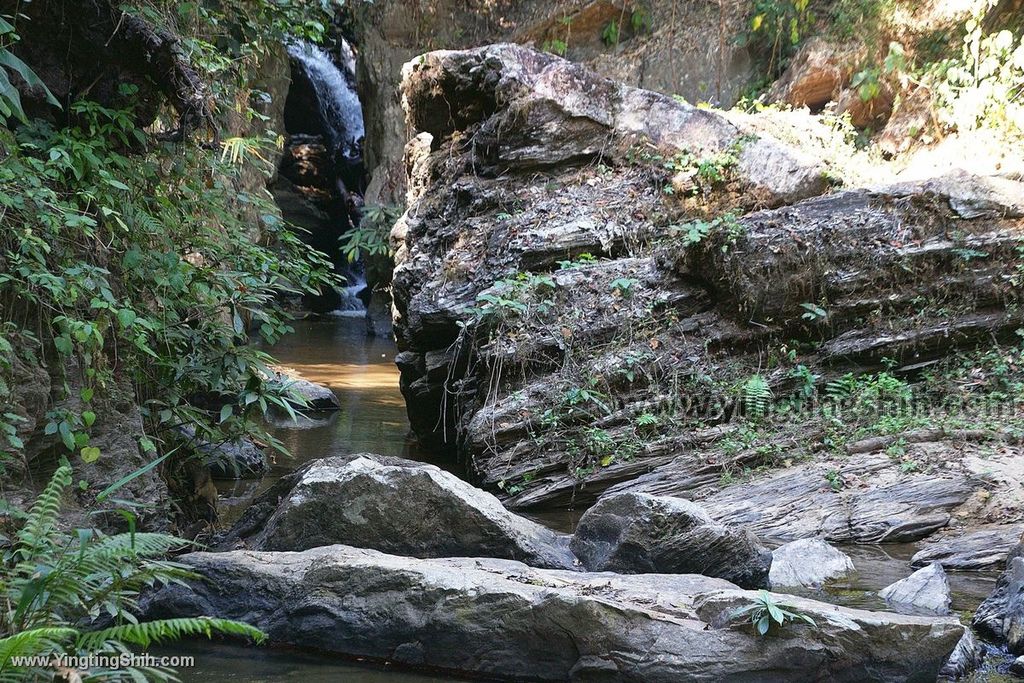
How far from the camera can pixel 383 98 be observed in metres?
18.2

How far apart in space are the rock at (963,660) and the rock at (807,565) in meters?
0.98

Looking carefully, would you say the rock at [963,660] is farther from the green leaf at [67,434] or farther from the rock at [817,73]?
the rock at [817,73]

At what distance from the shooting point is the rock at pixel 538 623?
3.81 metres

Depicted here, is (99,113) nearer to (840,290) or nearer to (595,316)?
(595,316)

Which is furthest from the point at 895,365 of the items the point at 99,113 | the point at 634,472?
the point at 99,113

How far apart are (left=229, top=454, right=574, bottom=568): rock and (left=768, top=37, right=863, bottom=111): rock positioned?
31.4 ft

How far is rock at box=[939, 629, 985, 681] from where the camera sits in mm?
3914

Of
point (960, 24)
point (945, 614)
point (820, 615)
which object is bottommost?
point (945, 614)

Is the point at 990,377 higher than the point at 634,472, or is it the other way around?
the point at 990,377

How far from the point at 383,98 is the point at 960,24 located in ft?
34.8

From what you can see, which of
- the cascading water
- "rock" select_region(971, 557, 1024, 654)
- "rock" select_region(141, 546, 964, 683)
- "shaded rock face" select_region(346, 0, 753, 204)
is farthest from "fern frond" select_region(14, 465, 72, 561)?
the cascading water

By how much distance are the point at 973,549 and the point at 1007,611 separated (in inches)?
49.3

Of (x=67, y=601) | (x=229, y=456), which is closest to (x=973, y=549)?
(x=229, y=456)

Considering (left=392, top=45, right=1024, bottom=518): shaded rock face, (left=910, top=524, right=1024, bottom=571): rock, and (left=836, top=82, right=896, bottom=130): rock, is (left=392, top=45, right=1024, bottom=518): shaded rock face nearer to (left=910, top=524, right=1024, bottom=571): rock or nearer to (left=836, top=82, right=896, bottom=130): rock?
(left=910, top=524, right=1024, bottom=571): rock
